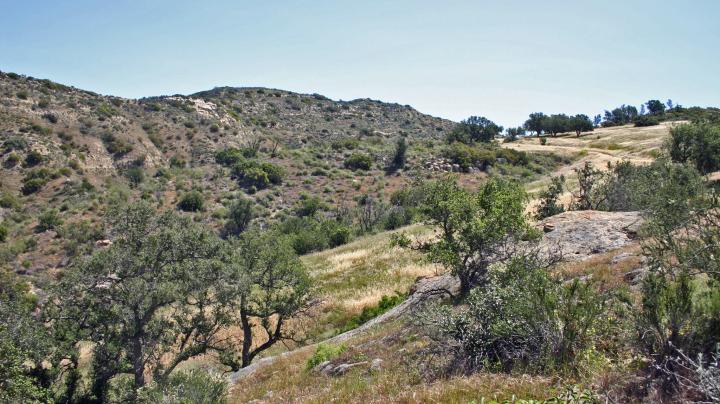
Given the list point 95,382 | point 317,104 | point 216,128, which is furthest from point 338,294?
point 317,104

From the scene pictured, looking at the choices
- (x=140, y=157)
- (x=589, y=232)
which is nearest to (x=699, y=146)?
(x=589, y=232)

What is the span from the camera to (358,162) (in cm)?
6725

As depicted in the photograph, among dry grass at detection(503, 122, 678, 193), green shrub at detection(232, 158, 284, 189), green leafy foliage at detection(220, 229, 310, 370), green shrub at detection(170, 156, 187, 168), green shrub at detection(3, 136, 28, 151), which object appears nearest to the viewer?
green leafy foliage at detection(220, 229, 310, 370)

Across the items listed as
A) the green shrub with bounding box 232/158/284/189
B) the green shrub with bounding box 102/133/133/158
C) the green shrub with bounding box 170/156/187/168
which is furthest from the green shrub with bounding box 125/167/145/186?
the green shrub with bounding box 232/158/284/189

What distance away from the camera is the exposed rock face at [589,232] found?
15578 millimetres

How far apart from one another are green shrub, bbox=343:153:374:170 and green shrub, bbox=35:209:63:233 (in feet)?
126

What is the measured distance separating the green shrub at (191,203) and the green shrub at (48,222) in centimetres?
1187

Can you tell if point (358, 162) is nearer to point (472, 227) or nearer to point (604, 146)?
point (604, 146)

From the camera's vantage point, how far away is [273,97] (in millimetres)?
107750

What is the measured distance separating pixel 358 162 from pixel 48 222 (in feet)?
132

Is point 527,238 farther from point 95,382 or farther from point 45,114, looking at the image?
point 45,114

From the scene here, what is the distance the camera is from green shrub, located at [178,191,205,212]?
49.8 metres

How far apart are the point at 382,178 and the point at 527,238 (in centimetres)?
4726

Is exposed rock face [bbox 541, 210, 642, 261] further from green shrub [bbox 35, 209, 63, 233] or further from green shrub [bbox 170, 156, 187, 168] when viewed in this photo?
green shrub [bbox 170, 156, 187, 168]
